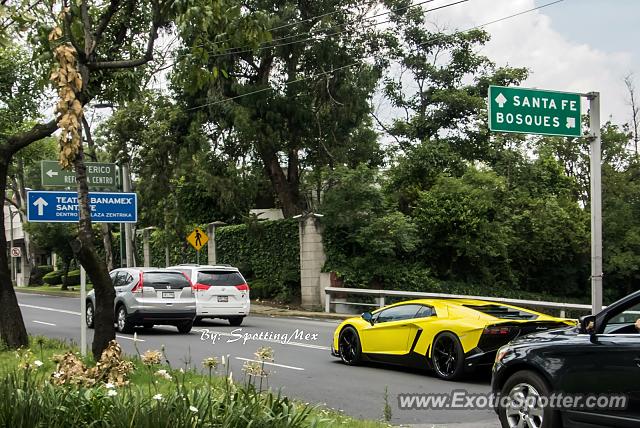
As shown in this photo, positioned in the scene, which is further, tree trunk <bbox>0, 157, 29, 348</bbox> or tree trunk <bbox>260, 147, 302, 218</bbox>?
tree trunk <bbox>260, 147, 302, 218</bbox>

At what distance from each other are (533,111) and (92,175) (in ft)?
25.9

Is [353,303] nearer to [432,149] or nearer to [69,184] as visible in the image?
[432,149]

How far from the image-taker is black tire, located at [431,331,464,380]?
37.9 ft

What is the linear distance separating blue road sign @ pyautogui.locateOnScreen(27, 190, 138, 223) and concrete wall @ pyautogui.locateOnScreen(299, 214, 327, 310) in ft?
50.1

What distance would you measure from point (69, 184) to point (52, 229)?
112 feet

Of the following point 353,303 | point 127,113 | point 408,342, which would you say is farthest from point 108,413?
point 127,113

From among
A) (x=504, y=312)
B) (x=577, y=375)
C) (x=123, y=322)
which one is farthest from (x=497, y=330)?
(x=123, y=322)

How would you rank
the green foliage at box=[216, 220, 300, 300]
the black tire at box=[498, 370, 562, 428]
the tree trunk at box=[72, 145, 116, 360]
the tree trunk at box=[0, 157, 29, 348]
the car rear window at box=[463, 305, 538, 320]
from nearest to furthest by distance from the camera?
the black tire at box=[498, 370, 562, 428] → the tree trunk at box=[72, 145, 116, 360] → the car rear window at box=[463, 305, 538, 320] → the tree trunk at box=[0, 157, 29, 348] → the green foliage at box=[216, 220, 300, 300]

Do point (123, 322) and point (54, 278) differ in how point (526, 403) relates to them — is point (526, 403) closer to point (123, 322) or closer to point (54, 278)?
point (123, 322)

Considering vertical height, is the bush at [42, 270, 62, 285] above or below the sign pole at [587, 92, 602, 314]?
below

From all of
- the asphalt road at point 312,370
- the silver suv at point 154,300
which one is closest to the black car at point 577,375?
the asphalt road at point 312,370

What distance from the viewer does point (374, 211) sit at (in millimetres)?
28141

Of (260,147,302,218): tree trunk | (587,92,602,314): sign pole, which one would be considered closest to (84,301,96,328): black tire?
(260,147,302,218): tree trunk

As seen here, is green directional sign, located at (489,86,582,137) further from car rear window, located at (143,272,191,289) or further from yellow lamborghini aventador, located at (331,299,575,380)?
car rear window, located at (143,272,191,289)
